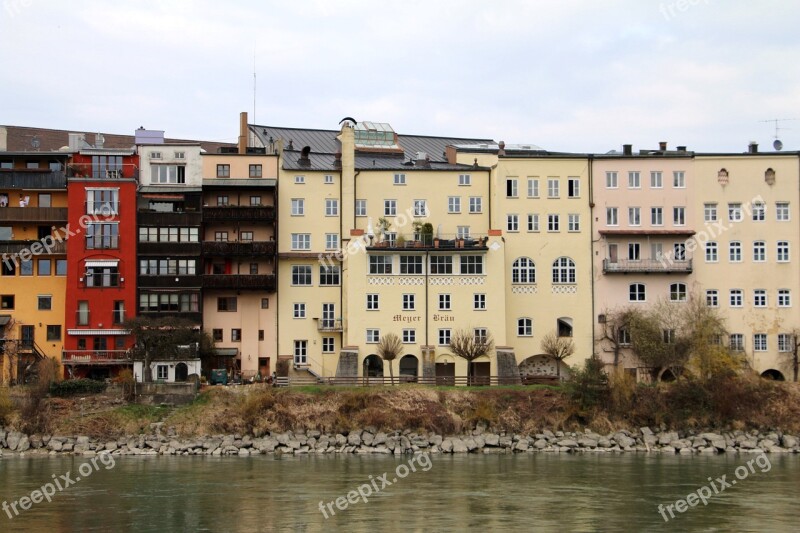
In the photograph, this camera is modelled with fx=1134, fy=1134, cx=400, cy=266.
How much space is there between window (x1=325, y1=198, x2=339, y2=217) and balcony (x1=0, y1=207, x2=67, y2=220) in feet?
56.8

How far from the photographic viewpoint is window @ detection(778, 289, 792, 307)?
7675 centimetres

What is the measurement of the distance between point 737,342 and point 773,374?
3.49 meters

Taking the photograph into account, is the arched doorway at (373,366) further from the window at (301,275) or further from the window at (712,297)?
the window at (712,297)

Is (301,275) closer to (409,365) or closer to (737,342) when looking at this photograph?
(409,365)

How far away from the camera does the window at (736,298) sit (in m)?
76.8

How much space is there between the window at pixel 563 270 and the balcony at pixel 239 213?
19344mm

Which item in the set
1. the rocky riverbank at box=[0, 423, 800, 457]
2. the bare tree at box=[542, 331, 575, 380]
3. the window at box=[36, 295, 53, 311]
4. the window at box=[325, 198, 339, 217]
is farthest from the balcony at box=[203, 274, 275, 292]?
the bare tree at box=[542, 331, 575, 380]

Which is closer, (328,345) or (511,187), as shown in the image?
(328,345)

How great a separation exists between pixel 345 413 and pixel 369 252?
41.7 ft

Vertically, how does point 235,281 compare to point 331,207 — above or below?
below

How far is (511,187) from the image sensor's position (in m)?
77.4

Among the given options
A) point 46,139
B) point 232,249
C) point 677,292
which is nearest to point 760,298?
point 677,292

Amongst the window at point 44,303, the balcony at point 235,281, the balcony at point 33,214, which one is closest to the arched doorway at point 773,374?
the balcony at point 235,281

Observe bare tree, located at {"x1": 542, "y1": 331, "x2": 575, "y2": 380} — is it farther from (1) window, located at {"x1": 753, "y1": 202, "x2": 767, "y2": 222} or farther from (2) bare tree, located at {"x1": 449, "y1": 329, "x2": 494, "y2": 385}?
(1) window, located at {"x1": 753, "y1": 202, "x2": 767, "y2": 222}
